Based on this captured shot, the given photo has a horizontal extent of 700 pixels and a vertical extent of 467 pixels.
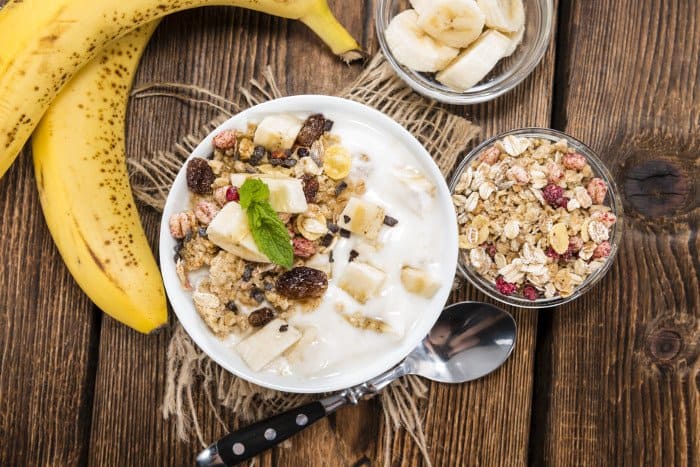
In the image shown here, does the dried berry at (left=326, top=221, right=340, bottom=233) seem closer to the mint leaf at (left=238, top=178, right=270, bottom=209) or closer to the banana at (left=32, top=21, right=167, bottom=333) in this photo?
the mint leaf at (left=238, top=178, right=270, bottom=209)

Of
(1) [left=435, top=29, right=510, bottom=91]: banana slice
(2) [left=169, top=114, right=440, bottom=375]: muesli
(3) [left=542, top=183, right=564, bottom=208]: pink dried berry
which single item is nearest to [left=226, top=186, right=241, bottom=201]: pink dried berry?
(2) [left=169, top=114, right=440, bottom=375]: muesli

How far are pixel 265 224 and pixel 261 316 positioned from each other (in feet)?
0.54

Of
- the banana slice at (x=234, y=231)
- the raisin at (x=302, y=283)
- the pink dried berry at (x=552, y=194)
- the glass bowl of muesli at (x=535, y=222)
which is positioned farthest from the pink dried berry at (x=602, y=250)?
the banana slice at (x=234, y=231)

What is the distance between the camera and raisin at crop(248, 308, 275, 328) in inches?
44.7

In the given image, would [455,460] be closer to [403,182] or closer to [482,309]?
[482,309]

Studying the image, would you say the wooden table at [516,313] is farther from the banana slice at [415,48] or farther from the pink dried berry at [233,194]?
the pink dried berry at [233,194]

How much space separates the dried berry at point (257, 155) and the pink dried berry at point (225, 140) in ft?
0.14

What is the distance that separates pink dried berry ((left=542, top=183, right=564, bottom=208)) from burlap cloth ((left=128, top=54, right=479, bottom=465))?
0.60 feet

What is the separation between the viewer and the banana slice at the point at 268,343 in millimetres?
1116

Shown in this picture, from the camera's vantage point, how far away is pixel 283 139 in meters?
1.15

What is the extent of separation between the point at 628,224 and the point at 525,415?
431 mm

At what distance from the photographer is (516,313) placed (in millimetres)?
1304

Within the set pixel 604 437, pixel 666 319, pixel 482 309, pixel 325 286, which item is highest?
pixel 325 286

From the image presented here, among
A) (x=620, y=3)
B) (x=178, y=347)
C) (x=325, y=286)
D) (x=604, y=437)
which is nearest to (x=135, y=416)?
(x=178, y=347)
